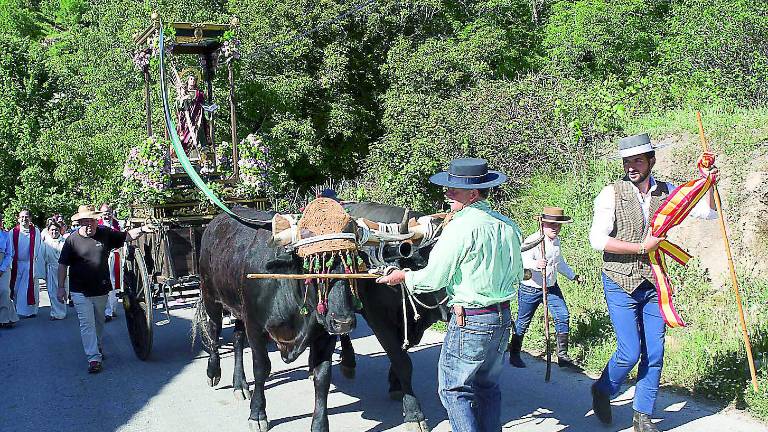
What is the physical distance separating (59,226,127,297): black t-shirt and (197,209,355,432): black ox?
1931 mm

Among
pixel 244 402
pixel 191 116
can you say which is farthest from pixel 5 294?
pixel 244 402

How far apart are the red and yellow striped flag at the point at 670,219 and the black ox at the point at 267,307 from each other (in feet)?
7.23

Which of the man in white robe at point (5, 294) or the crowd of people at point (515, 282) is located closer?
the crowd of people at point (515, 282)

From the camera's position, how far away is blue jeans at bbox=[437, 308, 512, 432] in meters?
4.32

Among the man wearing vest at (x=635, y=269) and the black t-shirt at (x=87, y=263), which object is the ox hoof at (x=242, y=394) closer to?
the black t-shirt at (x=87, y=263)

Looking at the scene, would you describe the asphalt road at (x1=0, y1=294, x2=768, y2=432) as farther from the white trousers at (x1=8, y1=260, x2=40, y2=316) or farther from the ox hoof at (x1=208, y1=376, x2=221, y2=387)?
the white trousers at (x1=8, y1=260, x2=40, y2=316)

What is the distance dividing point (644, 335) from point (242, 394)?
3871 millimetres

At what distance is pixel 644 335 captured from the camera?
540 cm

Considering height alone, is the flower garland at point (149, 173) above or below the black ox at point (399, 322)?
above

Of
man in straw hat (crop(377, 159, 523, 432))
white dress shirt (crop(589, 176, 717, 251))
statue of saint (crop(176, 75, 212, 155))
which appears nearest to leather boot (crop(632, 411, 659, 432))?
white dress shirt (crop(589, 176, 717, 251))

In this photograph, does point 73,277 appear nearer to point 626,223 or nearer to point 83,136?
point 626,223

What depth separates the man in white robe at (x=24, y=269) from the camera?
522 inches

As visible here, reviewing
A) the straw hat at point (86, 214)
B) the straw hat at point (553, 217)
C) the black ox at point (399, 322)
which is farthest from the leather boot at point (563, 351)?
the straw hat at point (86, 214)

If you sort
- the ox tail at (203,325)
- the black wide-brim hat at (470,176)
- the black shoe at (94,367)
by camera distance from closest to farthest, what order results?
1. the black wide-brim hat at (470,176)
2. the ox tail at (203,325)
3. the black shoe at (94,367)
